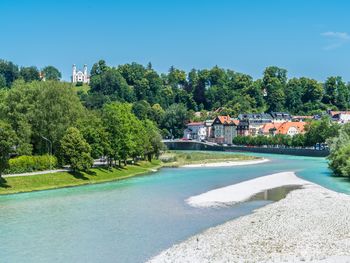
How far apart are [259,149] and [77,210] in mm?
130668

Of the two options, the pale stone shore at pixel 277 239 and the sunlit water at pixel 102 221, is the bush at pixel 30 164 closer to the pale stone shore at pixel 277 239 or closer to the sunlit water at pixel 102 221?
the sunlit water at pixel 102 221

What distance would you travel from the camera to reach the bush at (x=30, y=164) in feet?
216

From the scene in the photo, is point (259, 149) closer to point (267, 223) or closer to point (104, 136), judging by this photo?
point (104, 136)

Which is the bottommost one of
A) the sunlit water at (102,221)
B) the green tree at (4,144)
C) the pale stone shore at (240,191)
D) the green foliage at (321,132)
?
the sunlit water at (102,221)

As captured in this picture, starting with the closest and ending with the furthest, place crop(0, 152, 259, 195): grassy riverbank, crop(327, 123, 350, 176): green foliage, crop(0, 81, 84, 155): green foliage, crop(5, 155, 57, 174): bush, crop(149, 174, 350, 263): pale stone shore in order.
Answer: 1. crop(149, 174, 350, 263): pale stone shore
2. crop(0, 152, 259, 195): grassy riverbank
3. crop(5, 155, 57, 174): bush
4. crop(0, 81, 84, 155): green foliage
5. crop(327, 123, 350, 176): green foliage

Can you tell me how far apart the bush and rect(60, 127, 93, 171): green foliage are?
1972 mm

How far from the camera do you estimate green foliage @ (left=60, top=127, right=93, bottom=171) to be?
232 ft

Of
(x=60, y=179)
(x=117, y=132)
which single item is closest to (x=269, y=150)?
(x=117, y=132)

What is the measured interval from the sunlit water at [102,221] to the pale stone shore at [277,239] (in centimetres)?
213

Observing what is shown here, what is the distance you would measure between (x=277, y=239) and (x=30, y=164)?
44.4 meters

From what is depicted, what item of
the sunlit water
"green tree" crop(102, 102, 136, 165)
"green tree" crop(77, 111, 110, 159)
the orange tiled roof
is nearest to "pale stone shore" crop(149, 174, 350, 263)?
the sunlit water

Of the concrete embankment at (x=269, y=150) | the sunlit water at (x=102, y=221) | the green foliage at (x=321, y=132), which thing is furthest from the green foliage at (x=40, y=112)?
the green foliage at (x=321, y=132)

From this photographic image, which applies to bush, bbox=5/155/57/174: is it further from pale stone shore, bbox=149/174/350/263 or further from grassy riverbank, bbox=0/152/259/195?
pale stone shore, bbox=149/174/350/263

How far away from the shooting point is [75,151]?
7100 centimetres
